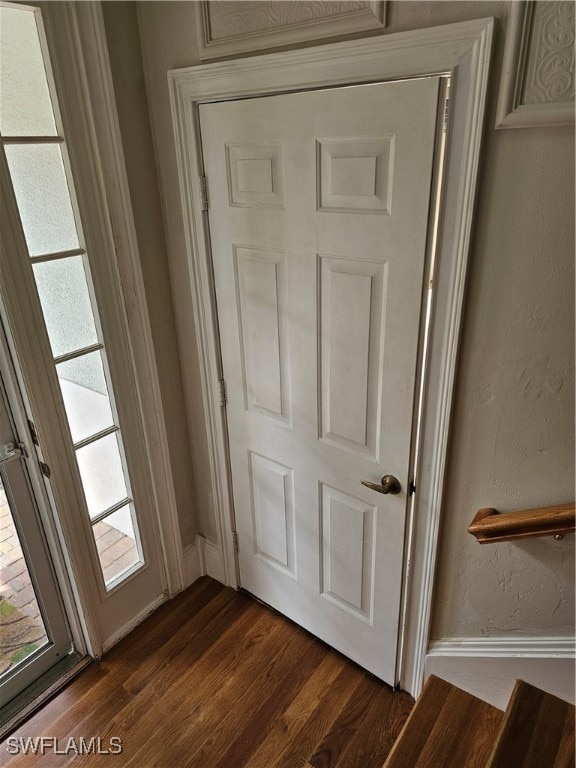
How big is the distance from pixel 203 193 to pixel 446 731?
1.90 m

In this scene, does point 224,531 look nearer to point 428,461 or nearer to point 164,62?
point 428,461

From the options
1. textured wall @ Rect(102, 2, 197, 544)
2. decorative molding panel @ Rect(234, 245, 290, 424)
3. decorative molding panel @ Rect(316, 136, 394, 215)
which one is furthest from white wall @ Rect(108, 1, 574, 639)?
decorative molding panel @ Rect(234, 245, 290, 424)

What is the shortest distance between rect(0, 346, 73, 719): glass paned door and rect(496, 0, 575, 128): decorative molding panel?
1649 millimetres

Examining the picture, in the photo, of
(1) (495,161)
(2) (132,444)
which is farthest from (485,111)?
(2) (132,444)

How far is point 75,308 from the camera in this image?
5.73 ft

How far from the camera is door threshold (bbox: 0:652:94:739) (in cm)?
186

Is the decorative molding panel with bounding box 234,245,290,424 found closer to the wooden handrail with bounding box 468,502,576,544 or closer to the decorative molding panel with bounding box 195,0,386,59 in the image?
the decorative molding panel with bounding box 195,0,386,59

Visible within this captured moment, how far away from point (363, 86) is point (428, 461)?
1.02 m

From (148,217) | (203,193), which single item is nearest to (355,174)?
(203,193)

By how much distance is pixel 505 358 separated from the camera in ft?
4.34

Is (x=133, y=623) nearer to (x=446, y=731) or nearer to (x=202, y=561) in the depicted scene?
(x=202, y=561)

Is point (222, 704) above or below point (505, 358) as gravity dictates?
below

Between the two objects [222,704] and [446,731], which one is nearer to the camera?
[446,731]

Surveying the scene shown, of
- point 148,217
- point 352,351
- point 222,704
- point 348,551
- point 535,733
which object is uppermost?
point 148,217
